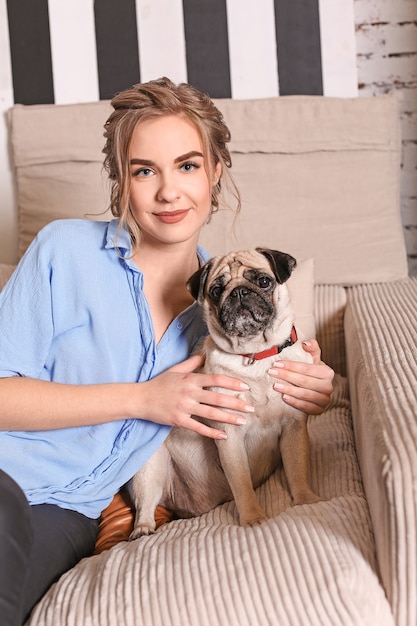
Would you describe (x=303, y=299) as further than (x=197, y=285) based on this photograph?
Yes

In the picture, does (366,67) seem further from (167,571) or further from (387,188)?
(167,571)

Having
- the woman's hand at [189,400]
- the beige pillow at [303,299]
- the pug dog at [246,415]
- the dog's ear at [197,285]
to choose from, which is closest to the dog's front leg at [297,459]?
the pug dog at [246,415]

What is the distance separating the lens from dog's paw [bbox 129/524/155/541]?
142 cm

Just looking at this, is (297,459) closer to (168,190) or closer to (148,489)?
(148,489)

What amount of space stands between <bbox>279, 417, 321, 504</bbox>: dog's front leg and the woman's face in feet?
1.62

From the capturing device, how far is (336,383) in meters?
2.05

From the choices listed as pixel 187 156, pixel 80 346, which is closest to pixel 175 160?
pixel 187 156

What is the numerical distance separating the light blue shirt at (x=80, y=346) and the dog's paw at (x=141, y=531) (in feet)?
0.30

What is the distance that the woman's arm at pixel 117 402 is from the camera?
1.36 meters

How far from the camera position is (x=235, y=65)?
2740mm

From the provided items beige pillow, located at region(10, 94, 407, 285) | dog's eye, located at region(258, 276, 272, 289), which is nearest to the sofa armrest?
dog's eye, located at region(258, 276, 272, 289)

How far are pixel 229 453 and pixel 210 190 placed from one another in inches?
23.8

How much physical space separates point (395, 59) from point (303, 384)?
6.15 feet

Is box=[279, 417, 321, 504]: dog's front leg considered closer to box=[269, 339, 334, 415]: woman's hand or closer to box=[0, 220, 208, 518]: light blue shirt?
box=[269, 339, 334, 415]: woman's hand
